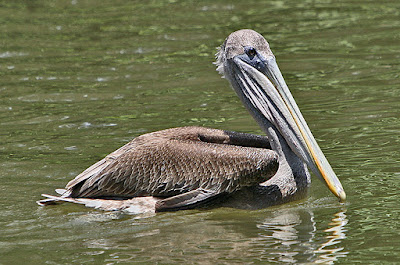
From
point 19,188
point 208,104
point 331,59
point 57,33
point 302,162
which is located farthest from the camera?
point 57,33

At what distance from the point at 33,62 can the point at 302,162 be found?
6.32 metres

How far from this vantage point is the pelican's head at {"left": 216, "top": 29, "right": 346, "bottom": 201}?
664 centimetres

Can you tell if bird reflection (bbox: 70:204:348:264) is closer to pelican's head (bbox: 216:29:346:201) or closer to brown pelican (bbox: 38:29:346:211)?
brown pelican (bbox: 38:29:346:211)

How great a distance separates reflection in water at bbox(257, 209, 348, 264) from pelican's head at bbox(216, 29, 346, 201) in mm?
442

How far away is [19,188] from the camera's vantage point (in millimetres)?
7535

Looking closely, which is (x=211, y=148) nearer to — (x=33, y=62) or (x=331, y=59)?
(x=331, y=59)

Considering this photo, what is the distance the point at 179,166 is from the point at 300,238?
1.33m

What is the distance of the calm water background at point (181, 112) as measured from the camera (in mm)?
5980

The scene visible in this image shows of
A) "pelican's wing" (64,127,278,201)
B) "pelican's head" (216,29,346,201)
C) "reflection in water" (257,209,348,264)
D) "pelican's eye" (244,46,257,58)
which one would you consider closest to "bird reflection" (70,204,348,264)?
"reflection in water" (257,209,348,264)

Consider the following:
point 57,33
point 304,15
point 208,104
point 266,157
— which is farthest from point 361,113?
point 57,33

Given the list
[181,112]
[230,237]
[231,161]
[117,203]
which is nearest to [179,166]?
[231,161]

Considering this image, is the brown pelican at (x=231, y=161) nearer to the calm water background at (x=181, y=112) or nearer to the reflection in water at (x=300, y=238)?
→ the calm water background at (x=181, y=112)

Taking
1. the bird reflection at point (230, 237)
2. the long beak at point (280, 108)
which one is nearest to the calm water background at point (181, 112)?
the bird reflection at point (230, 237)

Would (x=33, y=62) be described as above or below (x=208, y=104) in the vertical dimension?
above
